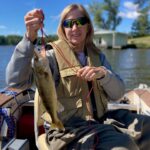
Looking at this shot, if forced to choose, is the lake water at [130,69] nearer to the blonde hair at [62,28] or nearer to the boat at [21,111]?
the boat at [21,111]

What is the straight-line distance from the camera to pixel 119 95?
10.9 feet

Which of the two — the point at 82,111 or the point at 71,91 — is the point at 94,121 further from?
the point at 71,91

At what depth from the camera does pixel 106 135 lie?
2.96 metres

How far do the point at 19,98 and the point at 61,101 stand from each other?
1.58 metres

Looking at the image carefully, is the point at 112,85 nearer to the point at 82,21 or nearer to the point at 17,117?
the point at 82,21

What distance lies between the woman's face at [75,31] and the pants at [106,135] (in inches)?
31.2

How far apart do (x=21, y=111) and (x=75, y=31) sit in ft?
5.81

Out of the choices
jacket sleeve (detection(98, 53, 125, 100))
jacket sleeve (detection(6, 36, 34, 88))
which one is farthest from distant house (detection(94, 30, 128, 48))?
jacket sleeve (detection(6, 36, 34, 88))

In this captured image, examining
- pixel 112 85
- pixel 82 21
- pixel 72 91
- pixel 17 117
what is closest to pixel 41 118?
pixel 72 91

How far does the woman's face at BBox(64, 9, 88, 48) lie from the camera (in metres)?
3.37

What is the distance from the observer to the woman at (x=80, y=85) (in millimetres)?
2936

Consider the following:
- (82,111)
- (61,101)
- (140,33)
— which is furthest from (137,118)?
(140,33)

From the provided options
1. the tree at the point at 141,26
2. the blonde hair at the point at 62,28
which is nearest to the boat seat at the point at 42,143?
the blonde hair at the point at 62,28

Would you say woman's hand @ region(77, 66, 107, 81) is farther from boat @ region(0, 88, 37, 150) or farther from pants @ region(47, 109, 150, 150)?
boat @ region(0, 88, 37, 150)
